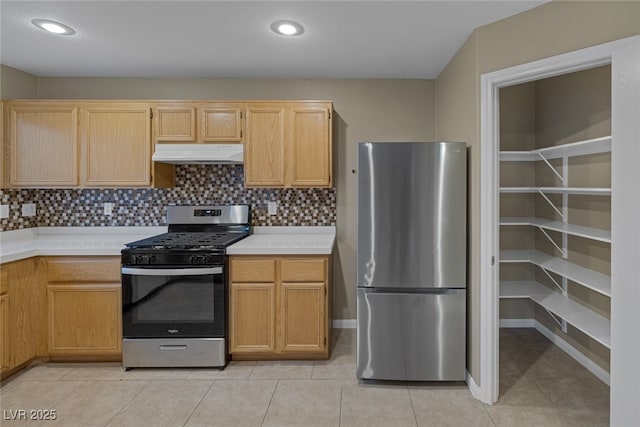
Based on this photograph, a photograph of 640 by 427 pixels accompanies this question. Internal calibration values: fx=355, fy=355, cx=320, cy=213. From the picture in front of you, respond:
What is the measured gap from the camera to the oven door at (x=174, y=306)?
2.64m

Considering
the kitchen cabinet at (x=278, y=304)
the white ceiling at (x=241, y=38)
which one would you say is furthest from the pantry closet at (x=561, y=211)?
the kitchen cabinet at (x=278, y=304)

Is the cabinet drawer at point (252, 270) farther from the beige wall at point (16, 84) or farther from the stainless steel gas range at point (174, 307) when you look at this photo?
the beige wall at point (16, 84)

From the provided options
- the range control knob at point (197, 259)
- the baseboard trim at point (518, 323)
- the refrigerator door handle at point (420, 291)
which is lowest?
the baseboard trim at point (518, 323)

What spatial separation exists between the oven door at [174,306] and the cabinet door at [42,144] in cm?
116

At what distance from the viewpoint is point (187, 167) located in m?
3.33

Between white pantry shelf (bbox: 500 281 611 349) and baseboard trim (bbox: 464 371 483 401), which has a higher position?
white pantry shelf (bbox: 500 281 611 349)

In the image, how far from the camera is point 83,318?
106 inches

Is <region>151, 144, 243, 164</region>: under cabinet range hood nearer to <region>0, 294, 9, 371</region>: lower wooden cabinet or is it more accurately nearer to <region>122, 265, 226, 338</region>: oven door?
<region>122, 265, 226, 338</region>: oven door

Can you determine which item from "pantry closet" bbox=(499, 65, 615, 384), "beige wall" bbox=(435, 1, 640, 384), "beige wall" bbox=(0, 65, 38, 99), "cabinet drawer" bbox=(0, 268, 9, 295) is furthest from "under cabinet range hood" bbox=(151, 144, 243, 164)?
"pantry closet" bbox=(499, 65, 615, 384)

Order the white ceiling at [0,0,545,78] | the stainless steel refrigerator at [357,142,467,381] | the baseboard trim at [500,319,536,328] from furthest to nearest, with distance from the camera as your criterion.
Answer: the baseboard trim at [500,319,536,328], the stainless steel refrigerator at [357,142,467,381], the white ceiling at [0,0,545,78]

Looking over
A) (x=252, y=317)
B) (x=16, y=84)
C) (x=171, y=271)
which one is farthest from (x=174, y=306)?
(x=16, y=84)

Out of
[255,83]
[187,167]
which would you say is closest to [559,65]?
[255,83]

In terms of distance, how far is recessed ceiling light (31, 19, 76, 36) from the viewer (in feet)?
7.38

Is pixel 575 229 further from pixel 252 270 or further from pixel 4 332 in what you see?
pixel 4 332
